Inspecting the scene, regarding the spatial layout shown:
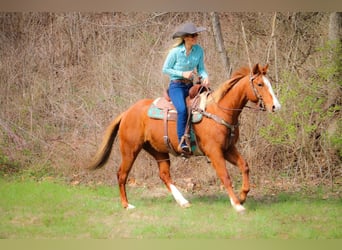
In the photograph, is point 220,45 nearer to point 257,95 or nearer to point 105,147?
point 257,95

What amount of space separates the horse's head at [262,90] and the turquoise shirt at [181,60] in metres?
0.54

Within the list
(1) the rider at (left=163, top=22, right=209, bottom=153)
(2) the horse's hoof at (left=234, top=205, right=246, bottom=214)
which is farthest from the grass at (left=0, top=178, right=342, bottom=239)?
(1) the rider at (left=163, top=22, right=209, bottom=153)

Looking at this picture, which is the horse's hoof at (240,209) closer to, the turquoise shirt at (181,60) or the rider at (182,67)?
the rider at (182,67)

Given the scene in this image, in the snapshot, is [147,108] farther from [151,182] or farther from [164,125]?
[151,182]

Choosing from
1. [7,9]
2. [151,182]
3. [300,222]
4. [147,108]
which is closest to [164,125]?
[147,108]

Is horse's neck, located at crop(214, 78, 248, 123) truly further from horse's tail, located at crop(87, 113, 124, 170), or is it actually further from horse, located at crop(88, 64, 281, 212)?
horse's tail, located at crop(87, 113, 124, 170)

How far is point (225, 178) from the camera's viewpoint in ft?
16.4

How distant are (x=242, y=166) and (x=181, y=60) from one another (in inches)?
44.6

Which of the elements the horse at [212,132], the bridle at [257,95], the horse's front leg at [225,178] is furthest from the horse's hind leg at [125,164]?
the bridle at [257,95]

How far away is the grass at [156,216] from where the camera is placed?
481 centimetres

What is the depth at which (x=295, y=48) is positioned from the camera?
601cm

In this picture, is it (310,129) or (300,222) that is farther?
(310,129)

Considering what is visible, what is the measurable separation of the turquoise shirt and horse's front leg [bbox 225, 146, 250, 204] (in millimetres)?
758
